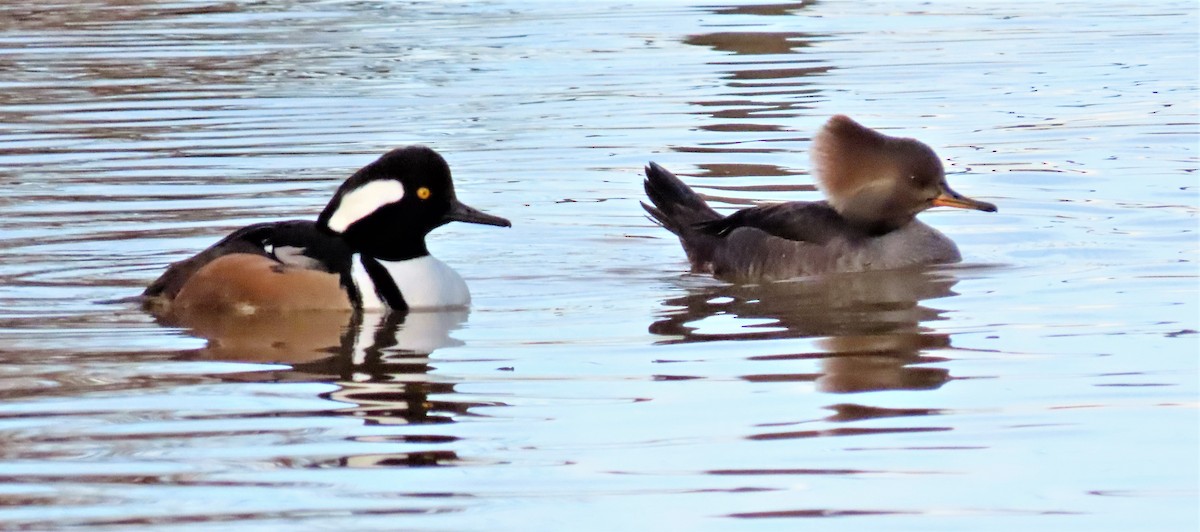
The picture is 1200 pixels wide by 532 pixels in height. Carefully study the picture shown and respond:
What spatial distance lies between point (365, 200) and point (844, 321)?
1929 mm

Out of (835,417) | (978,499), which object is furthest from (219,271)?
(978,499)

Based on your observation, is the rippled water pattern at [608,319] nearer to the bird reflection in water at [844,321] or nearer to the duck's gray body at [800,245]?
the bird reflection in water at [844,321]

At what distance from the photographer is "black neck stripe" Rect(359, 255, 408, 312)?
7812 millimetres

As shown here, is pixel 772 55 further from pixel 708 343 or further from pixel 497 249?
pixel 708 343

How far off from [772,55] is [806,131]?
443 cm

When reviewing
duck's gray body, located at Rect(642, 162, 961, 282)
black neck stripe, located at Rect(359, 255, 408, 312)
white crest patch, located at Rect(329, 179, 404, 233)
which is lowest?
duck's gray body, located at Rect(642, 162, 961, 282)

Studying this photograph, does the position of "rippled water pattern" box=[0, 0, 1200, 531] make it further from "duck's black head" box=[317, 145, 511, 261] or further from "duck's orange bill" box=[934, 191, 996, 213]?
"duck's black head" box=[317, 145, 511, 261]

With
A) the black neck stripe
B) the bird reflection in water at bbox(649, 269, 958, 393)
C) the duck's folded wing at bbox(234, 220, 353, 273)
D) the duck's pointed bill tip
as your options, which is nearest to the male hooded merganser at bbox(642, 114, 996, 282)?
the bird reflection in water at bbox(649, 269, 958, 393)

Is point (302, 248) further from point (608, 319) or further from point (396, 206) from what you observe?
point (608, 319)

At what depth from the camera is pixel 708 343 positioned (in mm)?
7164

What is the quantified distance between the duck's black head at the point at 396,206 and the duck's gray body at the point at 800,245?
4.87 feet

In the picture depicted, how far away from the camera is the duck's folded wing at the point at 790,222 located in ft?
29.6

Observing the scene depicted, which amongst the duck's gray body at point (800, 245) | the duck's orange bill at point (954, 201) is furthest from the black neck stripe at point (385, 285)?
the duck's orange bill at point (954, 201)

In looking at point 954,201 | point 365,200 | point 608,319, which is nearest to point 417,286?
point 365,200
